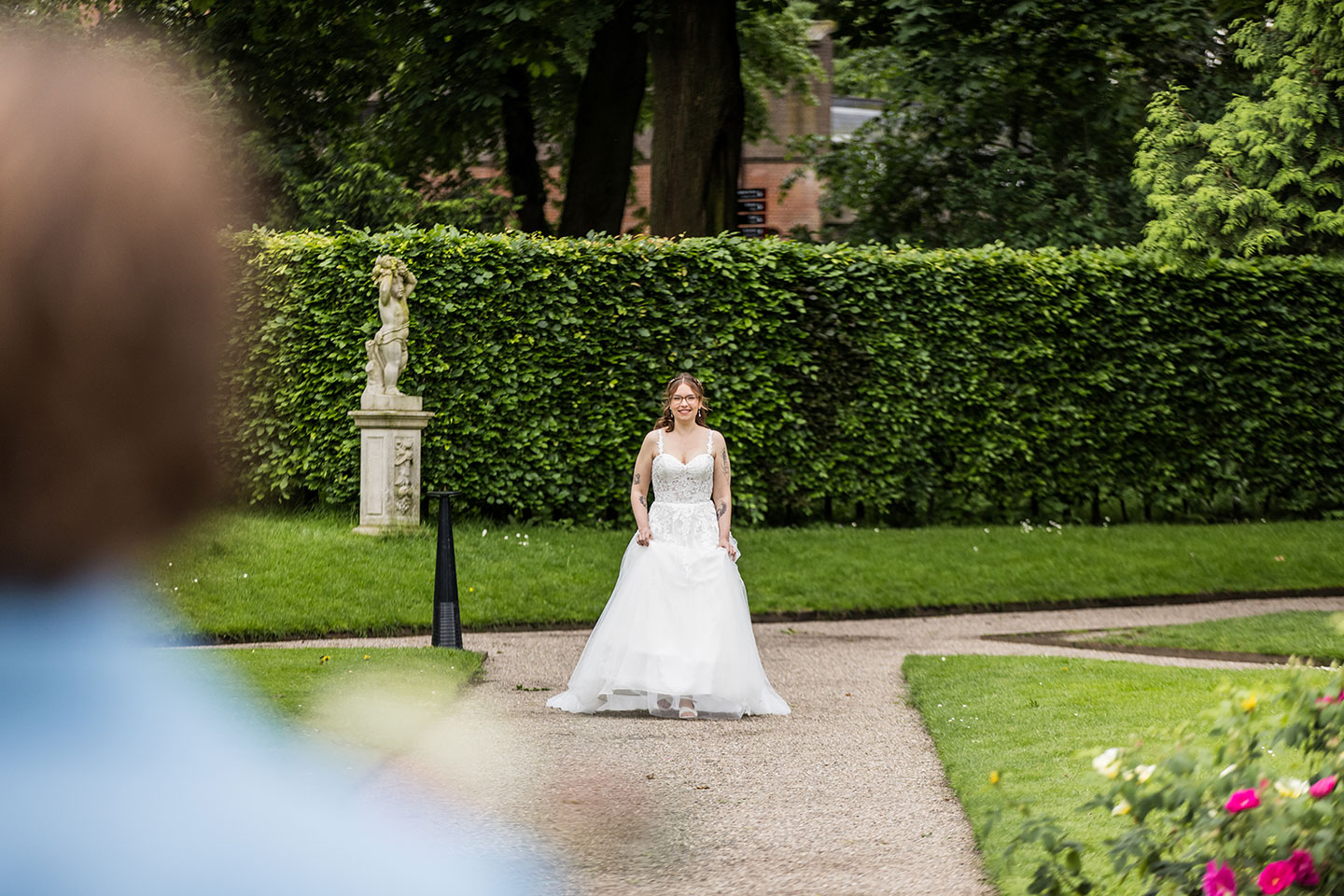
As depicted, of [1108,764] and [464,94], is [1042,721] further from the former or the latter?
[464,94]

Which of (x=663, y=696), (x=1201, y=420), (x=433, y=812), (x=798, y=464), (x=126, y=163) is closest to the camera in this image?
(x=126, y=163)

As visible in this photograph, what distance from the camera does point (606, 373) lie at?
16453 millimetres

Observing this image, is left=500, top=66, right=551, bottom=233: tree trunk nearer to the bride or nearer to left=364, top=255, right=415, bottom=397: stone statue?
left=364, top=255, right=415, bottom=397: stone statue

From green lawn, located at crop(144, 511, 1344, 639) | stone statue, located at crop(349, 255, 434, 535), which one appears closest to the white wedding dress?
green lawn, located at crop(144, 511, 1344, 639)

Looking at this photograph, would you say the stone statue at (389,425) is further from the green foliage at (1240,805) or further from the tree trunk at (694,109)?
the green foliage at (1240,805)

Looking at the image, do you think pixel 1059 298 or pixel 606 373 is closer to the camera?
pixel 606 373

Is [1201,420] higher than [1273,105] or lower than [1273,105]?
lower

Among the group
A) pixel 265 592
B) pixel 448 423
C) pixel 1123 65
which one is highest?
pixel 1123 65

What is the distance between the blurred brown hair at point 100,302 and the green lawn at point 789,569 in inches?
378

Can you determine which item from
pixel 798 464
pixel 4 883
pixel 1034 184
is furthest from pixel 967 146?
pixel 4 883

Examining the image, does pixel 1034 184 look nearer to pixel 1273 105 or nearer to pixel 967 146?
pixel 967 146

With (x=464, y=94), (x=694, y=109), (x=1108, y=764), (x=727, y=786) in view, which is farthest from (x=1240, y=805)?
(x=464, y=94)

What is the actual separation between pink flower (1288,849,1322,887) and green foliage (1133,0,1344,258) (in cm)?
1061

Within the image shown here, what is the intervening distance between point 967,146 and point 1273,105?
1280cm
